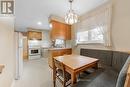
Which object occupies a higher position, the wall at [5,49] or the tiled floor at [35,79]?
the wall at [5,49]

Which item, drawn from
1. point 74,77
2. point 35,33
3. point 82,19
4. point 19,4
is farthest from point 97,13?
point 35,33

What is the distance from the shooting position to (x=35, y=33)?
7.42m

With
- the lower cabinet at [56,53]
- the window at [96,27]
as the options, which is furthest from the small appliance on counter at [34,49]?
the window at [96,27]

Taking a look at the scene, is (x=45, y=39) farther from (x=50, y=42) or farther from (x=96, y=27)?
(x=96, y=27)

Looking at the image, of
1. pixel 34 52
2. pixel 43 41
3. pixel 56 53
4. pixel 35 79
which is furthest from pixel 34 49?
pixel 35 79

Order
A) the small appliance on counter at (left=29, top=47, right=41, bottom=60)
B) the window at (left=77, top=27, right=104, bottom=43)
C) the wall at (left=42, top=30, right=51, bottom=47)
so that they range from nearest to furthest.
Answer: the window at (left=77, top=27, right=104, bottom=43) → the small appliance on counter at (left=29, top=47, right=41, bottom=60) → the wall at (left=42, top=30, right=51, bottom=47)

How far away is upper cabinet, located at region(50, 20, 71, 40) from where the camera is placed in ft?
14.5

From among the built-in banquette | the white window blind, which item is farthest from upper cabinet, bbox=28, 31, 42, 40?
the built-in banquette

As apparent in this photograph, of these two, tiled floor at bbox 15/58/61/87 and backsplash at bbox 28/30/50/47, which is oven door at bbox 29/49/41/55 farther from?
tiled floor at bbox 15/58/61/87

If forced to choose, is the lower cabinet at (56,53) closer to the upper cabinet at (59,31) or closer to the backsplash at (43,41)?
the upper cabinet at (59,31)

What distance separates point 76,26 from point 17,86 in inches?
133

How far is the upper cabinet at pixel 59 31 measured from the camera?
4431 millimetres

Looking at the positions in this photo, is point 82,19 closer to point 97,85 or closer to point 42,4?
point 42,4

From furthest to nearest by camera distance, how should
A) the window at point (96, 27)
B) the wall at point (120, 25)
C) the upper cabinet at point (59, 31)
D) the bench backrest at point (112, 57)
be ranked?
the upper cabinet at point (59, 31)
the window at point (96, 27)
the wall at point (120, 25)
the bench backrest at point (112, 57)
